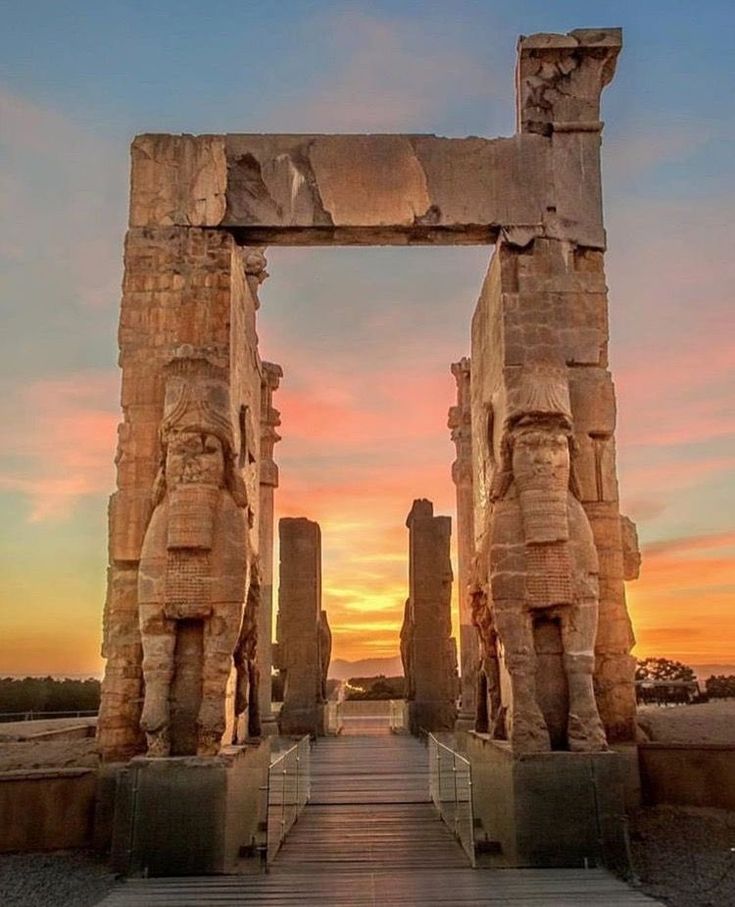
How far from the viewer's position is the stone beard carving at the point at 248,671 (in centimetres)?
778

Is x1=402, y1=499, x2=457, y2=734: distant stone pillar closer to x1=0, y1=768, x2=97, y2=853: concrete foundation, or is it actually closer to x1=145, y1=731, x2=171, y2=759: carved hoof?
x1=0, y1=768, x2=97, y2=853: concrete foundation

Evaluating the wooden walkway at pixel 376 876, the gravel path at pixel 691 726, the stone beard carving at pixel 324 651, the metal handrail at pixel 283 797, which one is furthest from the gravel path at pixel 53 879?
the stone beard carving at pixel 324 651

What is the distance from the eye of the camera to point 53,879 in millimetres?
6324

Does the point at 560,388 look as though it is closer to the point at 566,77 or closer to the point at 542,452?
the point at 542,452

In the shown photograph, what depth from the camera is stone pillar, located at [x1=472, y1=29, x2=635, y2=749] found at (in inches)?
283

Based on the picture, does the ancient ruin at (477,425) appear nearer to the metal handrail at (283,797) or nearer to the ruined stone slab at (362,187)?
the ruined stone slab at (362,187)


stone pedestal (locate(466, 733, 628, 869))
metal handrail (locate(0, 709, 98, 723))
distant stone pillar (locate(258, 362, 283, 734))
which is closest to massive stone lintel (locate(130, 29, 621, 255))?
stone pedestal (locate(466, 733, 628, 869))

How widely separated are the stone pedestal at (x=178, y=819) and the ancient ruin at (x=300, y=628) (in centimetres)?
863

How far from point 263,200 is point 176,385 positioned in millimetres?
1969

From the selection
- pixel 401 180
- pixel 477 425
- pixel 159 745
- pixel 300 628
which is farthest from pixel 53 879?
pixel 300 628

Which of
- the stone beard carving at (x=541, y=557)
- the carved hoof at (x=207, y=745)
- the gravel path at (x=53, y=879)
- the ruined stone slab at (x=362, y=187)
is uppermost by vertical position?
the ruined stone slab at (x=362, y=187)

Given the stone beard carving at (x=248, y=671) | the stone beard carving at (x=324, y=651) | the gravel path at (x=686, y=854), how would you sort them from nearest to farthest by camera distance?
the gravel path at (x=686, y=854) < the stone beard carving at (x=248, y=671) < the stone beard carving at (x=324, y=651)

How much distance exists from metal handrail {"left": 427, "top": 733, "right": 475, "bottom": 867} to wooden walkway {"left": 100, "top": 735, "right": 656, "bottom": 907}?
0.10 metres

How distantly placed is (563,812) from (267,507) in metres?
8.18
